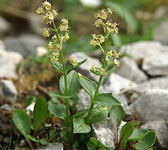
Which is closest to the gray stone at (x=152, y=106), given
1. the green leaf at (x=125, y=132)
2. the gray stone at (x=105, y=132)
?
the gray stone at (x=105, y=132)

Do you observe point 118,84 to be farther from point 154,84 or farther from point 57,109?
point 57,109

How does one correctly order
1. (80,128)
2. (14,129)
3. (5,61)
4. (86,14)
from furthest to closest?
(86,14), (5,61), (14,129), (80,128)

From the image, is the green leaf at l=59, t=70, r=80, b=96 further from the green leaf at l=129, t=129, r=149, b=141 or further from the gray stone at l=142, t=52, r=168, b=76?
the gray stone at l=142, t=52, r=168, b=76

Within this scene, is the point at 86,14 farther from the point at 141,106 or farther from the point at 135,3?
the point at 141,106

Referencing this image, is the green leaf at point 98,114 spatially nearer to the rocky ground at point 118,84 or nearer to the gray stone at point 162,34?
the rocky ground at point 118,84

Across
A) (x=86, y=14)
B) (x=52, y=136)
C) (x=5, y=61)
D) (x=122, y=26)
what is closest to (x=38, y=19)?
(x=86, y=14)

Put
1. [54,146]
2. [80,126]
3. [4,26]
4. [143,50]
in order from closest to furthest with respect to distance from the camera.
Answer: [80,126]
[54,146]
[143,50]
[4,26]

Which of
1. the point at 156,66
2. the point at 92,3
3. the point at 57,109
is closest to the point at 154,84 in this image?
the point at 156,66

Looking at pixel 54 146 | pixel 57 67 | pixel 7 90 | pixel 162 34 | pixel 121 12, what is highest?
pixel 121 12
